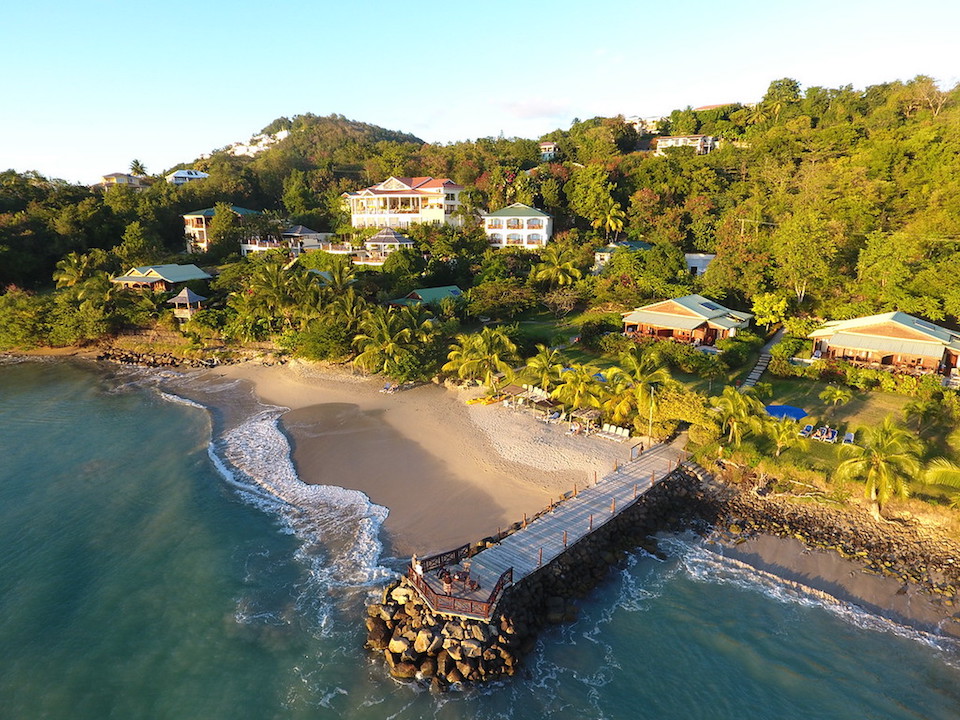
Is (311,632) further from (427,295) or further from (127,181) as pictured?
(127,181)

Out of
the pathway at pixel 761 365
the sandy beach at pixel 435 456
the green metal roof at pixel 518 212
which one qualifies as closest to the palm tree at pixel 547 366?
the sandy beach at pixel 435 456

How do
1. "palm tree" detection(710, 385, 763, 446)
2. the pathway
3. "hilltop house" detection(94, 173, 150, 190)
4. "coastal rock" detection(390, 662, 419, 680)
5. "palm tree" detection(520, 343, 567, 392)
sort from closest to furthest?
1. "coastal rock" detection(390, 662, 419, 680)
2. "palm tree" detection(710, 385, 763, 446)
3. "palm tree" detection(520, 343, 567, 392)
4. the pathway
5. "hilltop house" detection(94, 173, 150, 190)

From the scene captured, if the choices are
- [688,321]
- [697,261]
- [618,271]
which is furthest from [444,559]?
[697,261]

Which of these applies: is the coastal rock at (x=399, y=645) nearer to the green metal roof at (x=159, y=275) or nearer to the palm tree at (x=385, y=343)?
the palm tree at (x=385, y=343)

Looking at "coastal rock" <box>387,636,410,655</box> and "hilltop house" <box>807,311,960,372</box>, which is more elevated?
"hilltop house" <box>807,311,960,372</box>

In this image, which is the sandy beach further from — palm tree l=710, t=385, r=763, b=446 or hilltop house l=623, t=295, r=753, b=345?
hilltop house l=623, t=295, r=753, b=345

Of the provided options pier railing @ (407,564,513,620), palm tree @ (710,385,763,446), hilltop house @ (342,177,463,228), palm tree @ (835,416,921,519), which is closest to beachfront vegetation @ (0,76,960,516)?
palm tree @ (710,385,763,446)
